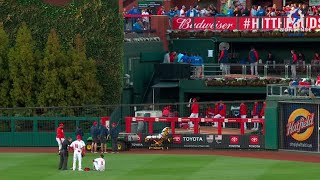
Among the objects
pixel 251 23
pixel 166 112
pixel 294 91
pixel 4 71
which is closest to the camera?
pixel 294 91

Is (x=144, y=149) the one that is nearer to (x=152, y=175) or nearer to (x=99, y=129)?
(x=99, y=129)

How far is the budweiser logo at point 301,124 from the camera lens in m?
44.1

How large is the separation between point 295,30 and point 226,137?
9878mm

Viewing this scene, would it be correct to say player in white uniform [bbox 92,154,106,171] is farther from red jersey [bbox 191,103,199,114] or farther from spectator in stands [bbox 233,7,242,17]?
spectator in stands [bbox 233,7,242,17]

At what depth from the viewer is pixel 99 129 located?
45.1 meters

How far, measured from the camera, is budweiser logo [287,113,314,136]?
145 ft

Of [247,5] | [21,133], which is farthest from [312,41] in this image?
[21,133]

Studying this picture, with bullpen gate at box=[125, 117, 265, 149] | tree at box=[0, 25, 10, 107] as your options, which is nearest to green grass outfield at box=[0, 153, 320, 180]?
bullpen gate at box=[125, 117, 265, 149]

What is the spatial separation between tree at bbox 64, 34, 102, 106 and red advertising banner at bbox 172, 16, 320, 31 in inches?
283

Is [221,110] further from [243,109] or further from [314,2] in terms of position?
[314,2]

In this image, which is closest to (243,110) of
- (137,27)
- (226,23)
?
(226,23)

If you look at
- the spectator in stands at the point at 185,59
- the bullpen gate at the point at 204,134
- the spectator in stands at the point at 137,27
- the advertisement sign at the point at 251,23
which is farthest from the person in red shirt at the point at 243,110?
the spectator in stands at the point at 137,27

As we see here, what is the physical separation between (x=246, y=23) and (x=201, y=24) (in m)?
2.51

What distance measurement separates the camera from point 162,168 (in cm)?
4019
